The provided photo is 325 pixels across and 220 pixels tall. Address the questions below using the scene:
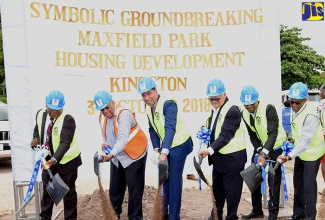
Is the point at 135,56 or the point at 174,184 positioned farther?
the point at 135,56

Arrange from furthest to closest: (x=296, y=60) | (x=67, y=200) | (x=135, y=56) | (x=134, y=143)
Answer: (x=296, y=60)
(x=135, y=56)
(x=67, y=200)
(x=134, y=143)

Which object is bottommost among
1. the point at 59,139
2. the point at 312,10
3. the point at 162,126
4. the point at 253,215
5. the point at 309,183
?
the point at 253,215

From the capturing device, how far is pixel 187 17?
6.21 metres

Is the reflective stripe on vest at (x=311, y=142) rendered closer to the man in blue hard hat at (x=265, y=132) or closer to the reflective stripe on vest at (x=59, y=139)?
the man in blue hard hat at (x=265, y=132)

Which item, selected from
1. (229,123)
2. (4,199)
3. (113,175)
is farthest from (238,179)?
(4,199)

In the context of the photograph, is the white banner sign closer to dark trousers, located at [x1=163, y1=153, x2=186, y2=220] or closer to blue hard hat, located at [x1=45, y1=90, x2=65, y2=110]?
blue hard hat, located at [x1=45, y1=90, x2=65, y2=110]

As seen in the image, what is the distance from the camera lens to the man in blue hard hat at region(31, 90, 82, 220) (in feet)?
16.4

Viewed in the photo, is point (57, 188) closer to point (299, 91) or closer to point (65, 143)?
point (65, 143)

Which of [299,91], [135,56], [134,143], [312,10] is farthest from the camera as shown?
[312,10]

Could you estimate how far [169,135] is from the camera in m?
4.85

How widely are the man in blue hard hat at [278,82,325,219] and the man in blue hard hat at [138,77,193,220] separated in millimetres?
1069

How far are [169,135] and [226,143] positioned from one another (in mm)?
601

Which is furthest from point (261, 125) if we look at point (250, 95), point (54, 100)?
point (54, 100)

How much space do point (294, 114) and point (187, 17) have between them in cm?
204
